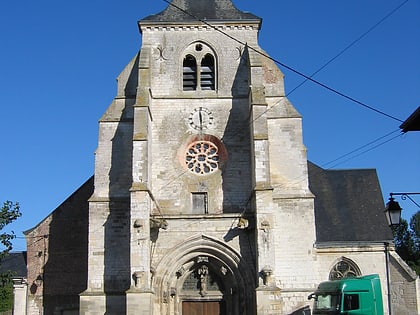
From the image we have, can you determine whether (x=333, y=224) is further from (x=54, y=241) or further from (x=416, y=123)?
(x=416, y=123)

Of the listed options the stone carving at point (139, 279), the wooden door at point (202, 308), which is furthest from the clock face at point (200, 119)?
the wooden door at point (202, 308)

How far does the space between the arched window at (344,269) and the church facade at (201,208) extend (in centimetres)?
4

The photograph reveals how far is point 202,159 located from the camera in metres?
24.1

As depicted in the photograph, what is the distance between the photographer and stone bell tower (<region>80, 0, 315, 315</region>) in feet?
71.7

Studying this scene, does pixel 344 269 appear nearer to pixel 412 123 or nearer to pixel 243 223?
pixel 243 223

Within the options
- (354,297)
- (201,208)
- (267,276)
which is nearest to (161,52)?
(201,208)

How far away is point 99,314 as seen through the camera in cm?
2216

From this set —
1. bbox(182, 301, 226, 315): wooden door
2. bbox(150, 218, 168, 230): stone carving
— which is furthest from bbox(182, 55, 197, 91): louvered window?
bbox(182, 301, 226, 315): wooden door

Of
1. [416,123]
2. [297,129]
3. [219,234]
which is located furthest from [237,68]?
[416,123]

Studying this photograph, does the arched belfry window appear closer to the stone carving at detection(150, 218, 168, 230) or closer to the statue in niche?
the stone carving at detection(150, 218, 168, 230)

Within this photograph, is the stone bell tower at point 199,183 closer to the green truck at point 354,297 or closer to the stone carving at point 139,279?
the stone carving at point 139,279

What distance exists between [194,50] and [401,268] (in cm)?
1232

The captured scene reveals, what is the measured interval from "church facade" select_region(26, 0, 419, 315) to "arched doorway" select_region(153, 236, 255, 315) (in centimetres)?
4

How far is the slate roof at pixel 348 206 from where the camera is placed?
85.8 ft
